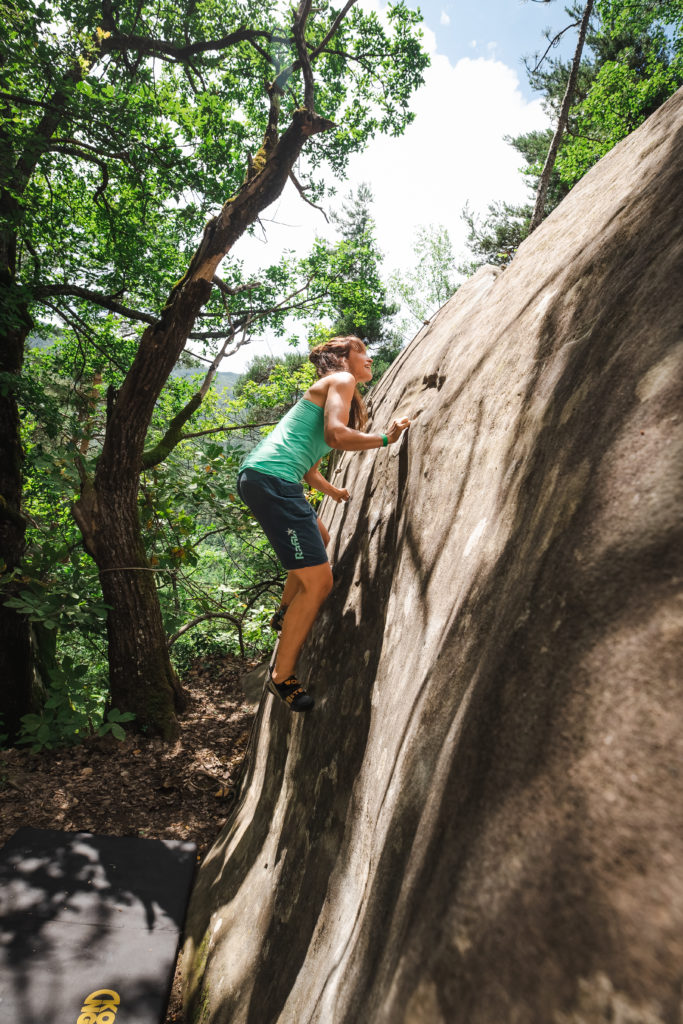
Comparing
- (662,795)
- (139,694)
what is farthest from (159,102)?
(662,795)

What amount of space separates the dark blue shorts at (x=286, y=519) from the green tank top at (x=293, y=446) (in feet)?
0.19

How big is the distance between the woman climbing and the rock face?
0.19 m

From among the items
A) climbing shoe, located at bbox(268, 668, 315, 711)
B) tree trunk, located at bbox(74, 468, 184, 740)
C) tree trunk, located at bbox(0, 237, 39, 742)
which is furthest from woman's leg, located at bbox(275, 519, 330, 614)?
tree trunk, located at bbox(0, 237, 39, 742)

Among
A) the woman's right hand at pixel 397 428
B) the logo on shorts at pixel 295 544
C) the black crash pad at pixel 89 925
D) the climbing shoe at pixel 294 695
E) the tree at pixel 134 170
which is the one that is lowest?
the black crash pad at pixel 89 925

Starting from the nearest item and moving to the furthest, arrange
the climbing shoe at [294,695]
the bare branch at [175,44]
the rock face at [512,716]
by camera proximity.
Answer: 1. the rock face at [512,716]
2. the climbing shoe at [294,695]
3. the bare branch at [175,44]

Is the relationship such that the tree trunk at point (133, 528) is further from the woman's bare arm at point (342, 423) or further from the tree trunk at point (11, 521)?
the woman's bare arm at point (342, 423)

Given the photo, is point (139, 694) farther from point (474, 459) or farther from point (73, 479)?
point (474, 459)

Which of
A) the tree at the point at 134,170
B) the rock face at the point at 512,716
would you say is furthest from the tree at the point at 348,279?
the rock face at the point at 512,716

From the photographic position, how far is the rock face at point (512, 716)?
83cm

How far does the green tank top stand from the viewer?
2.92 metres

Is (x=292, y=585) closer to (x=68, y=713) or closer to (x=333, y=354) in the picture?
(x=333, y=354)

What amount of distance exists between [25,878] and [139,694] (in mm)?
2320

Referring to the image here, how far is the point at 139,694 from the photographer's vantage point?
5293 mm

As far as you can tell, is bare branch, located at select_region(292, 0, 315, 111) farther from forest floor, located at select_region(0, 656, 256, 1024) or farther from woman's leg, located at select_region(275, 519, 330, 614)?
forest floor, located at select_region(0, 656, 256, 1024)
